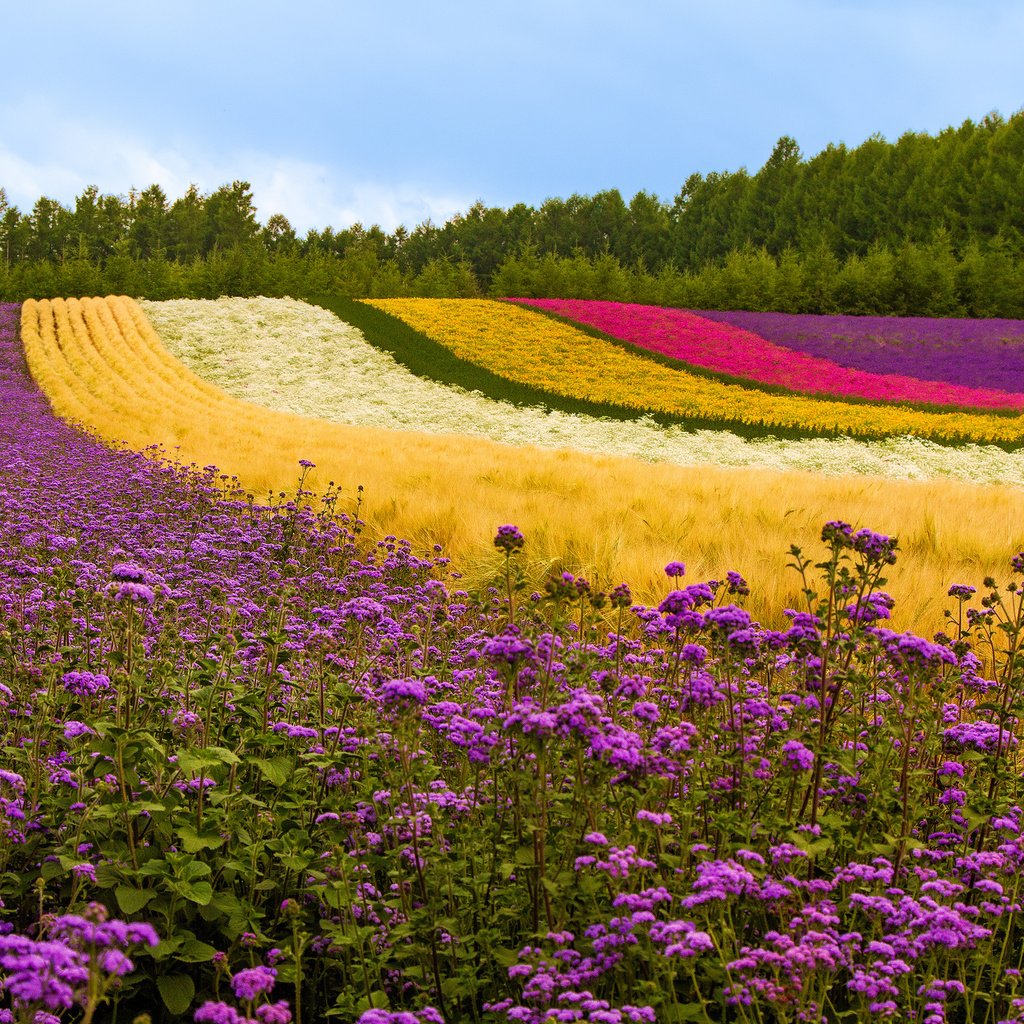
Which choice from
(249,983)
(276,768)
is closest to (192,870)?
(276,768)

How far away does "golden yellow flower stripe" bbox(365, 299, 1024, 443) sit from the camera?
83.5ft

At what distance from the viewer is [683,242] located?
289ft

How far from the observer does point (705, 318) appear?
147ft

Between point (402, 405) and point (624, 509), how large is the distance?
21.1 metres

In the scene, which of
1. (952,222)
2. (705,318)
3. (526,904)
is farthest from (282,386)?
(952,222)

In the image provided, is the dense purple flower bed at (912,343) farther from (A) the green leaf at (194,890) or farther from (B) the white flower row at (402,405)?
(A) the green leaf at (194,890)

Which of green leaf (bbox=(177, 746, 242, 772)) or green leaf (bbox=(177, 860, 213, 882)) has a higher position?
green leaf (bbox=(177, 746, 242, 772))

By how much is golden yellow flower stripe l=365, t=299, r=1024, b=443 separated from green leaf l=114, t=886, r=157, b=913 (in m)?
23.6

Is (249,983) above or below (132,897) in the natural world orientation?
above

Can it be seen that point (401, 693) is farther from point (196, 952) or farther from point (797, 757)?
point (797, 757)

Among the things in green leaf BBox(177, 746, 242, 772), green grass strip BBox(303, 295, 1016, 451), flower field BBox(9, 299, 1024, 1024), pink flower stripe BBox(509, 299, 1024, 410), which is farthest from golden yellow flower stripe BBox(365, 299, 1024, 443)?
green leaf BBox(177, 746, 242, 772)

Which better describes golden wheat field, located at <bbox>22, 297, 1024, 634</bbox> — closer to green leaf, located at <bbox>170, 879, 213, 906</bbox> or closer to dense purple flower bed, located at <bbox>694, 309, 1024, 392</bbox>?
green leaf, located at <bbox>170, 879, 213, 906</bbox>

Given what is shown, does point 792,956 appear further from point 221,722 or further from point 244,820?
point 221,722

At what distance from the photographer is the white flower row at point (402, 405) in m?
20.8
